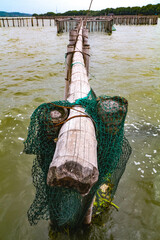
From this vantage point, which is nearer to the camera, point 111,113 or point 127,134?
point 111,113

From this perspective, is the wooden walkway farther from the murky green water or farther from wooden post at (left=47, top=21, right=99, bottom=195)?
wooden post at (left=47, top=21, right=99, bottom=195)

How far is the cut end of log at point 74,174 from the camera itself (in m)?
1.13

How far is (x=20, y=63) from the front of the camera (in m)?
11.5

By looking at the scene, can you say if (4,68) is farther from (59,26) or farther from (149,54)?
(59,26)

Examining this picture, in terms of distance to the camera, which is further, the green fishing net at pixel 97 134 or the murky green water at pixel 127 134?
the murky green water at pixel 127 134

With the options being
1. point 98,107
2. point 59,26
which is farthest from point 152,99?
point 59,26

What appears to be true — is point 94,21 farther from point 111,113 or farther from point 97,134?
point 97,134

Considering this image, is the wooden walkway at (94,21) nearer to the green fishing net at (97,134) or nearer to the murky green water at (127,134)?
the murky green water at (127,134)

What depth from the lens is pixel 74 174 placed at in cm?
114

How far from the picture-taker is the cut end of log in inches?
44.6

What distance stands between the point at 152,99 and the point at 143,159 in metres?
3.42

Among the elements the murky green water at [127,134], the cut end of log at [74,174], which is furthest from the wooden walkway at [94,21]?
the cut end of log at [74,174]

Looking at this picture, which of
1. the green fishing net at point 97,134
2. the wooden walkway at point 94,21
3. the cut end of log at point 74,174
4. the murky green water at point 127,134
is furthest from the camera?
the wooden walkway at point 94,21

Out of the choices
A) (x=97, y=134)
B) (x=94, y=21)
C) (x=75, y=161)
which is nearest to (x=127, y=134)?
(x=97, y=134)
